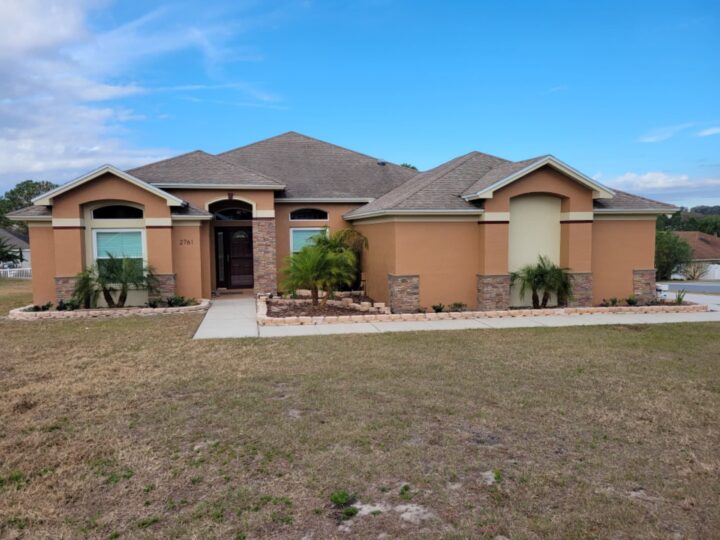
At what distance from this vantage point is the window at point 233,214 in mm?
18344

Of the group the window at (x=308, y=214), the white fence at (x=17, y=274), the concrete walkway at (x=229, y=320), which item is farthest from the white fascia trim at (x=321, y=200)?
the white fence at (x=17, y=274)

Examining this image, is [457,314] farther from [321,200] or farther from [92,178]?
[92,178]

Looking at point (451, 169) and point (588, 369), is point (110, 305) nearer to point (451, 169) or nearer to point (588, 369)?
point (451, 169)

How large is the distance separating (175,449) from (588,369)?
619cm

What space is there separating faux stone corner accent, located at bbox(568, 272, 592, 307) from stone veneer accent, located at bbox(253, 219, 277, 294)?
940cm

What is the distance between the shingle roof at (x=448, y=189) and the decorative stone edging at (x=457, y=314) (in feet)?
9.48

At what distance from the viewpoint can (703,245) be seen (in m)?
52.0

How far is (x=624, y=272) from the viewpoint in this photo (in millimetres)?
15367

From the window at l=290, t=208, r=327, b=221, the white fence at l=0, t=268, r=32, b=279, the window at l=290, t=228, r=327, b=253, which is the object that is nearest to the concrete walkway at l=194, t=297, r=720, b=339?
the window at l=290, t=228, r=327, b=253

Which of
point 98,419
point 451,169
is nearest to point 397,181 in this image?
point 451,169

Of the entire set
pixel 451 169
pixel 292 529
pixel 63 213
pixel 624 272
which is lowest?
pixel 292 529

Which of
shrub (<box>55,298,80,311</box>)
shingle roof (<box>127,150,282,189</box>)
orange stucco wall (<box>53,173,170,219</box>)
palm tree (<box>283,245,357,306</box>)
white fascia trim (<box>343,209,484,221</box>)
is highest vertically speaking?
shingle roof (<box>127,150,282,189</box>)

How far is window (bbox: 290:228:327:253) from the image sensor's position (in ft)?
60.8

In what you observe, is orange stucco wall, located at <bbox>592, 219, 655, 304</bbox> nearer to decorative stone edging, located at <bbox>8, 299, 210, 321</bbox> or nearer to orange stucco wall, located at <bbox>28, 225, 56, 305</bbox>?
decorative stone edging, located at <bbox>8, 299, 210, 321</bbox>
